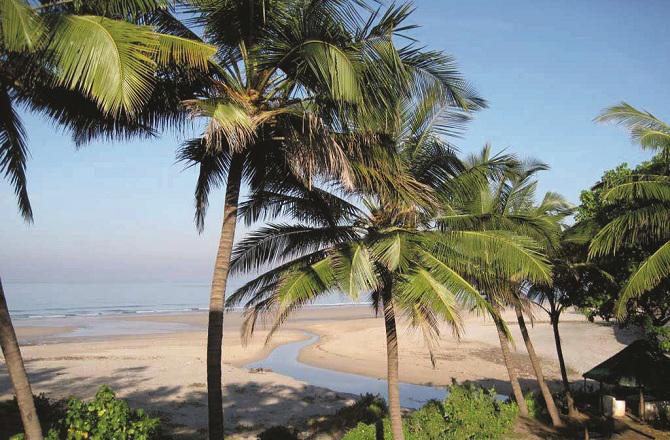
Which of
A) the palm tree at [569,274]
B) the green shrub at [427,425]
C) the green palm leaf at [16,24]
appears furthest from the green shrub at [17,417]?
the palm tree at [569,274]

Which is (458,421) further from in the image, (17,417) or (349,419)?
(17,417)

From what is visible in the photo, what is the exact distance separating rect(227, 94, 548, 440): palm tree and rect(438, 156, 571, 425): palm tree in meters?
0.70

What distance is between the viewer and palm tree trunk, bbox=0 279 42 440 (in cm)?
595

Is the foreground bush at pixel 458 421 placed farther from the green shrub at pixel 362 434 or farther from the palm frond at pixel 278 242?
the palm frond at pixel 278 242

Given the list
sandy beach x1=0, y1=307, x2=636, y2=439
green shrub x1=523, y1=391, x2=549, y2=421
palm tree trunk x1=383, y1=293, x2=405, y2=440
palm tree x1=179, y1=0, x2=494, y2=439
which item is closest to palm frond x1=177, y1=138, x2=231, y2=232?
palm tree x1=179, y1=0, x2=494, y2=439

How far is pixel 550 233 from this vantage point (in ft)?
33.3

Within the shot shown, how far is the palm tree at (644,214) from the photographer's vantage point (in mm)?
9297

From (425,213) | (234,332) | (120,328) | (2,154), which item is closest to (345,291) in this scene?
(425,213)

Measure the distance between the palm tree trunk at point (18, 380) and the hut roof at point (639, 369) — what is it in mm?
12485

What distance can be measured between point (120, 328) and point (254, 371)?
25.3 metres

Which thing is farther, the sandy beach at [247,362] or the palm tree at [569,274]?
the sandy beach at [247,362]

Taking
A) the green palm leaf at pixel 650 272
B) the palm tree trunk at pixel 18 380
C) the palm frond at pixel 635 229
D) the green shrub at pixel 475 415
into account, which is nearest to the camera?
the palm tree trunk at pixel 18 380

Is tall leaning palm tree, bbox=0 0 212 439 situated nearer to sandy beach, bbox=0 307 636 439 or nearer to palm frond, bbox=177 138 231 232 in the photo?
palm frond, bbox=177 138 231 232

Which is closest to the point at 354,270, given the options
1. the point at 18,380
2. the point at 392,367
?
the point at 392,367
